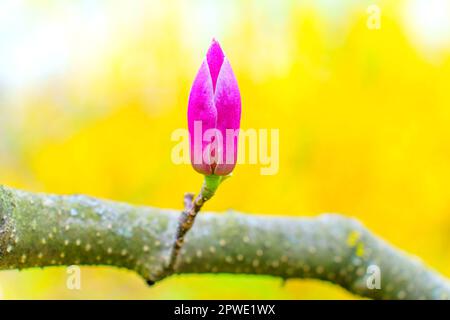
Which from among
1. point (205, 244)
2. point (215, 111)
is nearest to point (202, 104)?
point (215, 111)

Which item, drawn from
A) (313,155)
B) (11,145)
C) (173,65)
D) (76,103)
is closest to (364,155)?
(313,155)

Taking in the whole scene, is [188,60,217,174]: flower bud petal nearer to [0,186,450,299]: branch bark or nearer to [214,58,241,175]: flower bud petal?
[214,58,241,175]: flower bud petal

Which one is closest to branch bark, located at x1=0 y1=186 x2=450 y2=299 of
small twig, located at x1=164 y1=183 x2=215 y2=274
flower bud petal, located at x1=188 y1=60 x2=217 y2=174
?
small twig, located at x1=164 y1=183 x2=215 y2=274

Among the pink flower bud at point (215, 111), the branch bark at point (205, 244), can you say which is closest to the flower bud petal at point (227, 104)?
the pink flower bud at point (215, 111)

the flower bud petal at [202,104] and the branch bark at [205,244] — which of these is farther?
the branch bark at [205,244]

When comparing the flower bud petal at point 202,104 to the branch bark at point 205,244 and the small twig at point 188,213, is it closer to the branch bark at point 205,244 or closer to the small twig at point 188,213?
the small twig at point 188,213
